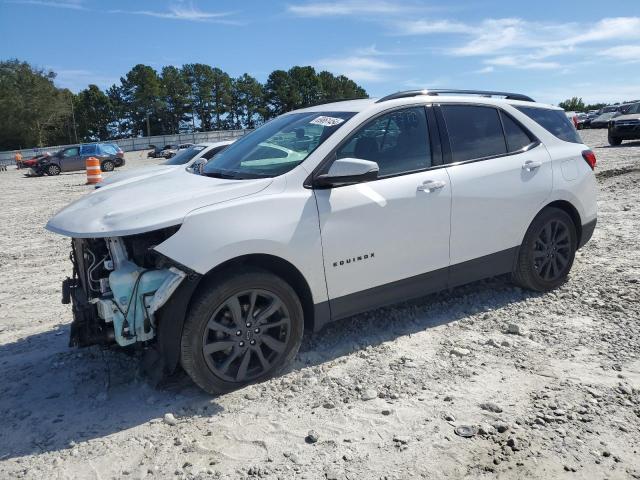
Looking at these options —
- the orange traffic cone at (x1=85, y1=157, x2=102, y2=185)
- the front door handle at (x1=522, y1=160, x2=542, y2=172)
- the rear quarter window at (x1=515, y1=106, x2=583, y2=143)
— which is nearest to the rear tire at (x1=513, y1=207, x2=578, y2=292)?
the front door handle at (x1=522, y1=160, x2=542, y2=172)

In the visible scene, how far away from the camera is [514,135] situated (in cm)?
479

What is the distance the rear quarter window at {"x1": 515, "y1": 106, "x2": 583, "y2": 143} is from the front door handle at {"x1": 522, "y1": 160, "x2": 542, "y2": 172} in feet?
1.60

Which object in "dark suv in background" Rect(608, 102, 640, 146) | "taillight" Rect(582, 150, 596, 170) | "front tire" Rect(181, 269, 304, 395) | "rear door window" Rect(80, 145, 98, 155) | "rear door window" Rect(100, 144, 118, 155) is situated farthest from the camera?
"rear door window" Rect(100, 144, 118, 155)

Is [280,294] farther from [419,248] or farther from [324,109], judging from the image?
[324,109]

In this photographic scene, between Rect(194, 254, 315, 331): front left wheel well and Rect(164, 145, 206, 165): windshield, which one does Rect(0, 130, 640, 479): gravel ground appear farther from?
Rect(164, 145, 206, 165): windshield

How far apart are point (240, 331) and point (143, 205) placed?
100cm

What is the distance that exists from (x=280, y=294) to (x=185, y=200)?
856 mm

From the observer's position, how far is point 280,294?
3.52 meters

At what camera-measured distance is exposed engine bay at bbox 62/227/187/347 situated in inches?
127

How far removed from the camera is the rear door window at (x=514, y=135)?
474 centimetres

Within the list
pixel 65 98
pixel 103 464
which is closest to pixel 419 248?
pixel 103 464

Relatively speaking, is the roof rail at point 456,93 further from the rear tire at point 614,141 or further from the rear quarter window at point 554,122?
the rear tire at point 614,141

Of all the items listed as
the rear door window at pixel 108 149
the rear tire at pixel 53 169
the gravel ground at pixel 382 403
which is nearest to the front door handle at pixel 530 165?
the gravel ground at pixel 382 403

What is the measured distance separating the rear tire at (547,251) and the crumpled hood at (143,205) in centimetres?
257
